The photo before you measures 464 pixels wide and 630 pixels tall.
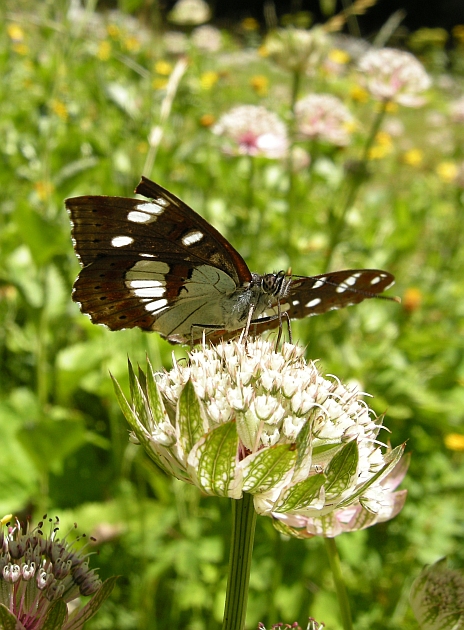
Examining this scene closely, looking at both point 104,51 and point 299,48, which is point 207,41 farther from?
point 299,48

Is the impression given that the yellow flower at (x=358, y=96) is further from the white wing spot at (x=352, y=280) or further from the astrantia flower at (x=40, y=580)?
the astrantia flower at (x=40, y=580)

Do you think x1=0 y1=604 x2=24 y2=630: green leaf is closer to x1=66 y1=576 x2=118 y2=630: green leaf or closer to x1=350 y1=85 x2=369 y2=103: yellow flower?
x1=66 y1=576 x2=118 y2=630: green leaf

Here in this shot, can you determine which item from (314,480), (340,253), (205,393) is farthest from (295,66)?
(314,480)

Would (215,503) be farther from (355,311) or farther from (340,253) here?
(340,253)

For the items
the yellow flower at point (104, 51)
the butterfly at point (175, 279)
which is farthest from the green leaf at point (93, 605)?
the yellow flower at point (104, 51)

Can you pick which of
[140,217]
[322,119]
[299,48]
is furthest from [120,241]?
[322,119]

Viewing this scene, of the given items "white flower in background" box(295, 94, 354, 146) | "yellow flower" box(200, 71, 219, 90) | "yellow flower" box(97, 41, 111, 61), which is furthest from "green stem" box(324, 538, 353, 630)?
"yellow flower" box(200, 71, 219, 90)
